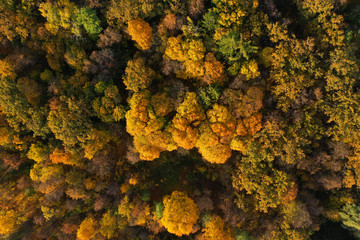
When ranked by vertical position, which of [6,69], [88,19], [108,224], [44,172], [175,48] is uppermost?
[175,48]

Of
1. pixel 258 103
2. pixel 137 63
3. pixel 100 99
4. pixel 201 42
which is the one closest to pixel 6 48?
pixel 100 99

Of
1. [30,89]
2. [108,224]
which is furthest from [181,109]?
[30,89]

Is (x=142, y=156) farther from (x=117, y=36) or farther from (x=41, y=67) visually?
(x=41, y=67)

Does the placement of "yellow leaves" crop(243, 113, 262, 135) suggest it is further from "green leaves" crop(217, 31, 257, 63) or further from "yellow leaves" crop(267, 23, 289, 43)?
"yellow leaves" crop(267, 23, 289, 43)

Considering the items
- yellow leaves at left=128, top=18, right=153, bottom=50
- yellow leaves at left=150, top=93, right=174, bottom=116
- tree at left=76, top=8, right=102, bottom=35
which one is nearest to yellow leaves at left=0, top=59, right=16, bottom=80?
tree at left=76, top=8, right=102, bottom=35

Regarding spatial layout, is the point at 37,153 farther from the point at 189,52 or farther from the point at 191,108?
the point at 189,52

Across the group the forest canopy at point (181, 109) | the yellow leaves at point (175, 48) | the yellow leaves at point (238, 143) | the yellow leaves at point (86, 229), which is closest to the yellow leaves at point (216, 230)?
the forest canopy at point (181, 109)

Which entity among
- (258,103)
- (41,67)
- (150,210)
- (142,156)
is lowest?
(150,210)
